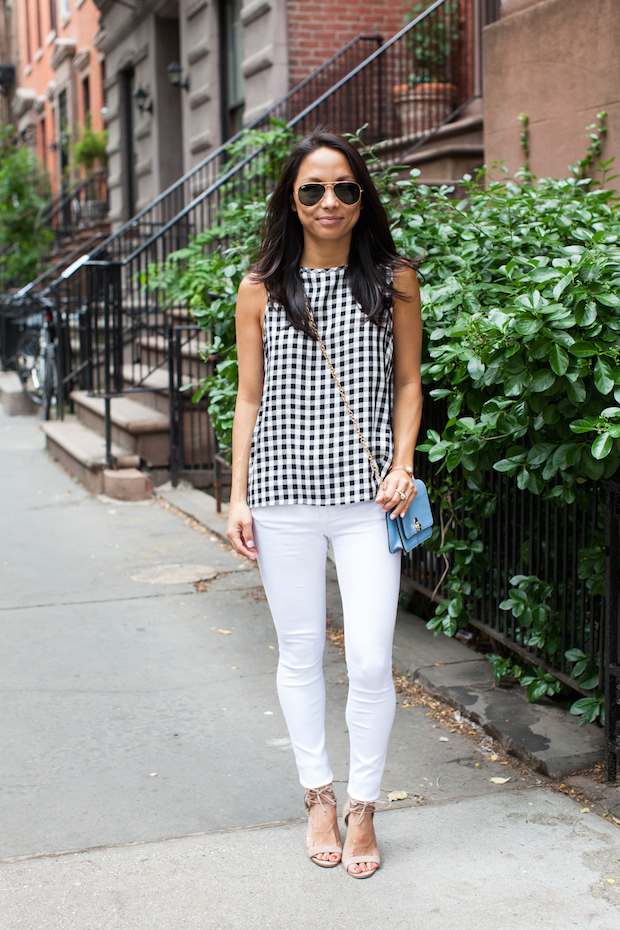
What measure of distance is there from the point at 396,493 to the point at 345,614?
1.26 feet

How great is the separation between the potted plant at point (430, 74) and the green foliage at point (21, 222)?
11.2 m

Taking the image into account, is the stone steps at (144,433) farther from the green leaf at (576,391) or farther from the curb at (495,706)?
the green leaf at (576,391)

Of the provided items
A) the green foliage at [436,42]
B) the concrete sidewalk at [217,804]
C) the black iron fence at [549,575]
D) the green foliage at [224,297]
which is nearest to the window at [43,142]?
the green foliage at [436,42]

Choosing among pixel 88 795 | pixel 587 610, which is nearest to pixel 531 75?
pixel 587 610

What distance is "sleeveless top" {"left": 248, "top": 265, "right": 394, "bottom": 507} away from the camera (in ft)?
8.76

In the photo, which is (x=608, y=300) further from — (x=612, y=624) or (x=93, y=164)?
(x=93, y=164)

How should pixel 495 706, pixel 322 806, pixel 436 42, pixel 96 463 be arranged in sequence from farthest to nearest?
pixel 436 42
pixel 96 463
pixel 495 706
pixel 322 806

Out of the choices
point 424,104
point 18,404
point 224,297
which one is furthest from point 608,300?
point 18,404

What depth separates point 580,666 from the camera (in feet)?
11.3

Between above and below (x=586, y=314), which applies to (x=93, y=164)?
above

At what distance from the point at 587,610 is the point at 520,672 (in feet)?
1.59

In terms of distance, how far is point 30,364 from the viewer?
1405 cm

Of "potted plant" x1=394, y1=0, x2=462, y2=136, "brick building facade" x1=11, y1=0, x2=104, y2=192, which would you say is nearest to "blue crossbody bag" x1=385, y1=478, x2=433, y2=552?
"potted plant" x1=394, y1=0, x2=462, y2=136

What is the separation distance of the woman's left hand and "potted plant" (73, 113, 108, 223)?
16.8 meters
